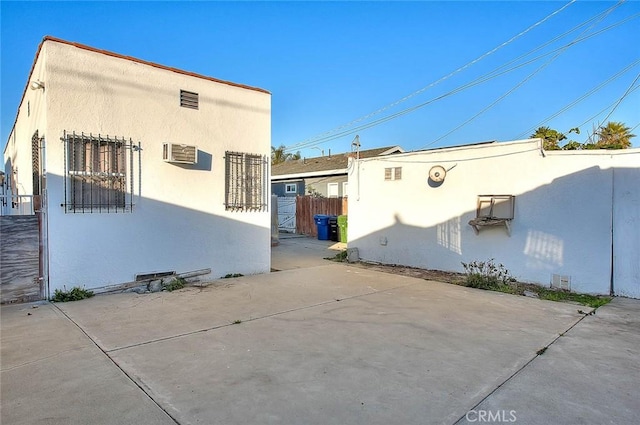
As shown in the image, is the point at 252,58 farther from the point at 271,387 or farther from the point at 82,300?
the point at 271,387

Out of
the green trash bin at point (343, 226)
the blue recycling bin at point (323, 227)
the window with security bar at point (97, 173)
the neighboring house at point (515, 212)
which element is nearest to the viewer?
the window with security bar at point (97, 173)

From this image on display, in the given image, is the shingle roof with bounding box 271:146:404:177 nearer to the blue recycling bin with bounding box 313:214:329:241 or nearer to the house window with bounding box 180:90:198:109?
the blue recycling bin with bounding box 313:214:329:241

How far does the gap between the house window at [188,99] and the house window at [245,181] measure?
115cm

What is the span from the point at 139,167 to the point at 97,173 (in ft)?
2.16

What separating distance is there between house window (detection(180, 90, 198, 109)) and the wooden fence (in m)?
10.4

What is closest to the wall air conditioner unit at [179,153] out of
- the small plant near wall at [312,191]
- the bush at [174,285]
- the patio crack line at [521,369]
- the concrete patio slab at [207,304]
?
the bush at [174,285]

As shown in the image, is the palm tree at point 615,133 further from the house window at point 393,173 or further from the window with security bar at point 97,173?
the window with security bar at point 97,173

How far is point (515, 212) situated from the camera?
7.34 m

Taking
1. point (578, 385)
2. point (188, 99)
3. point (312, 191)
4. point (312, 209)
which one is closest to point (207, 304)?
point (188, 99)

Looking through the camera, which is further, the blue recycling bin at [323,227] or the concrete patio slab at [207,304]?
the blue recycling bin at [323,227]

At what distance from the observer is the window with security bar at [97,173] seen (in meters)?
5.75

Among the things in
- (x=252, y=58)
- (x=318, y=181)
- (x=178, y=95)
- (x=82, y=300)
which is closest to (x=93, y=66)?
(x=178, y=95)

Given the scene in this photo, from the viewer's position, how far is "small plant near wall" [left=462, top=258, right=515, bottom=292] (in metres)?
7.01

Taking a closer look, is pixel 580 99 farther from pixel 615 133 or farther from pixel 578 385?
pixel 578 385
